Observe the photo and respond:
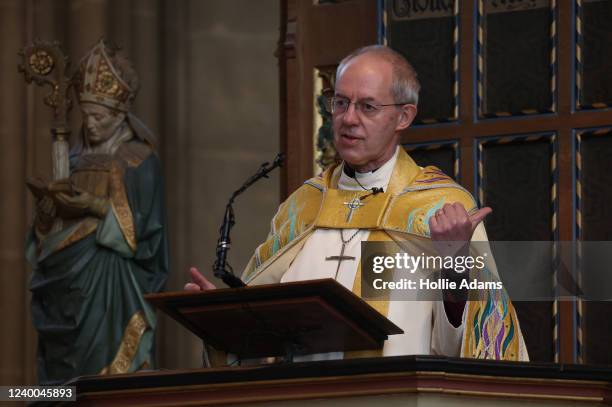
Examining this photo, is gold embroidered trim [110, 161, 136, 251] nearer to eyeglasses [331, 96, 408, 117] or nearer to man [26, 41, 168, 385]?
man [26, 41, 168, 385]

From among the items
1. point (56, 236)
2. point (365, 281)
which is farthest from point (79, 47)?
point (365, 281)

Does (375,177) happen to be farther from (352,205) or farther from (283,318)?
(283,318)

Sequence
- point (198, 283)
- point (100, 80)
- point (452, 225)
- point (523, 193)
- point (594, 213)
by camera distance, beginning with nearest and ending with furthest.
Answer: point (452, 225)
point (198, 283)
point (594, 213)
point (523, 193)
point (100, 80)

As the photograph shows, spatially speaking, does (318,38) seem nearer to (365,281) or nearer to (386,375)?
(365,281)

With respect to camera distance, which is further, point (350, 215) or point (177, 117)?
point (177, 117)

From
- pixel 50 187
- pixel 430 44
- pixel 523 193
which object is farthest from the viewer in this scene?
pixel 50 187

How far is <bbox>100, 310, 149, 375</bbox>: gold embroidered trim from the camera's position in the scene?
24.0 feet

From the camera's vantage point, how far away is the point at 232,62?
30.2ft

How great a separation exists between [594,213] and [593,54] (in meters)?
0.65

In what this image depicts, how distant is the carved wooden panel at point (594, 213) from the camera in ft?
21.1

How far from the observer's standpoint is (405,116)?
16.6 ft

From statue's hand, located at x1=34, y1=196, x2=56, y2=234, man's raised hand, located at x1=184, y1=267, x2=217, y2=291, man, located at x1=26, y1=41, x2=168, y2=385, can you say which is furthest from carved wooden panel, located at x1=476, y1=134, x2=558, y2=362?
man's raised hand, located at x1=184, y1=267, x2=217, y2=291

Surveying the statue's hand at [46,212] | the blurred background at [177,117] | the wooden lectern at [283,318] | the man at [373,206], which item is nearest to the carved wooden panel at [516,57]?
the man at [373,206]

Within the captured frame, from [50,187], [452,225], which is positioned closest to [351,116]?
[452,225]
